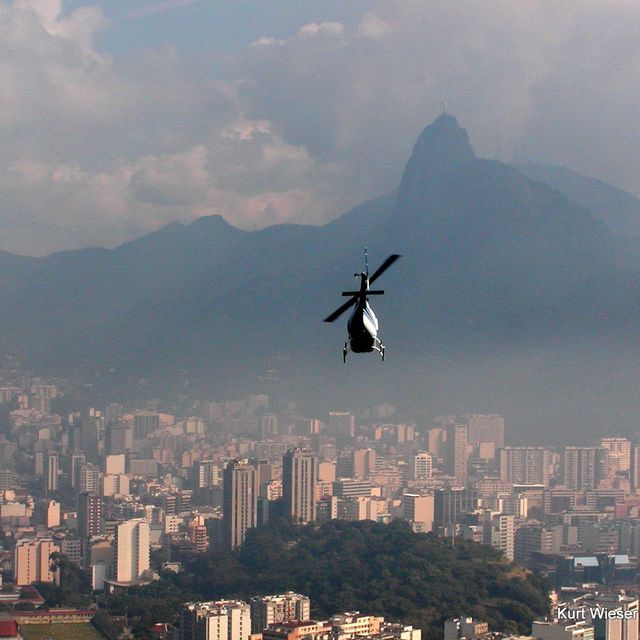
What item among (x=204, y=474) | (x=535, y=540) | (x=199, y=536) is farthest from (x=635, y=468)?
(x=199, y=536)

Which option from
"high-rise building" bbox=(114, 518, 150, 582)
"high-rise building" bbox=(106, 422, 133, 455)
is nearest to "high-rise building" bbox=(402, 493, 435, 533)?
"high-rise building" bbox=(114, 518, 150, 582)

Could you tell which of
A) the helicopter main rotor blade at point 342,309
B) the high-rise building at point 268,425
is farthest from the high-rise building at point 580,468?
the helicopter main rotor blade at point 342,309

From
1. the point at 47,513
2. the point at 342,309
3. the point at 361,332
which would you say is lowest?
the point at 47,513

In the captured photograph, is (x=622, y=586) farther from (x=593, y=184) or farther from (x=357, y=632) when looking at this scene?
(x=593, y=184)

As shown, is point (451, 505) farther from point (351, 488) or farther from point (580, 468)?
point (580, 468)

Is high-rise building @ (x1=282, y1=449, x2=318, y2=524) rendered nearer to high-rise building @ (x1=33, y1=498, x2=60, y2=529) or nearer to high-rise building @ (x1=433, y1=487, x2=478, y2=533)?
high-rise building @ (x1=433, y1=487, x2=478, y2=533)

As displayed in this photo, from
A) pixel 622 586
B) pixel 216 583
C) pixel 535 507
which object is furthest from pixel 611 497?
pixel 216 583
